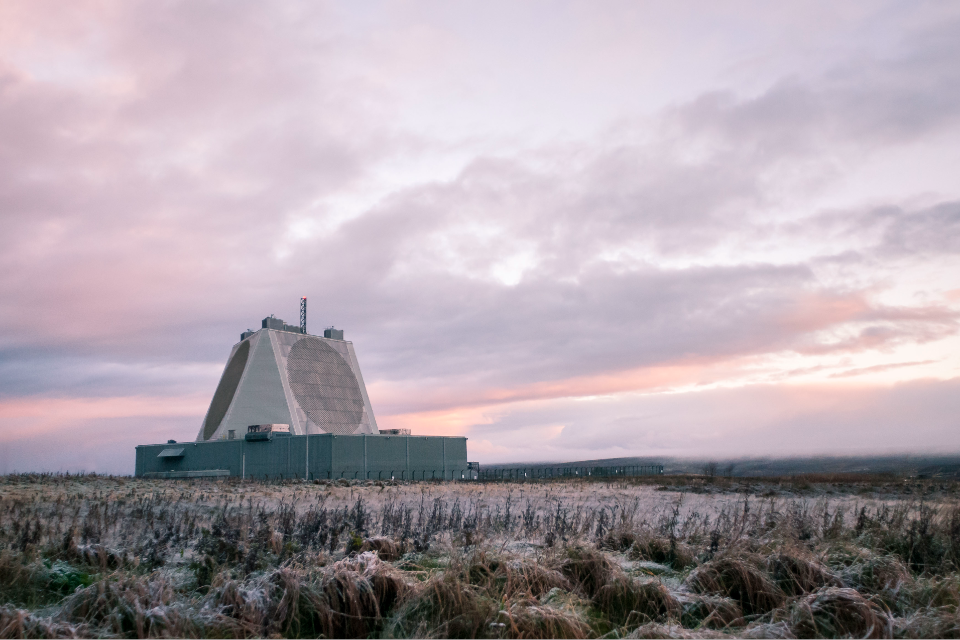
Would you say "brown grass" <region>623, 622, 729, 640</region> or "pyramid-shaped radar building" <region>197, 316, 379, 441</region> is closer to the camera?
"brown grass" <region>623, 622, 729, 640</region>

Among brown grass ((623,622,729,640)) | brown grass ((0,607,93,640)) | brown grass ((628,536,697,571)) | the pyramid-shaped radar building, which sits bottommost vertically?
brown grass ((628,536,697,571))

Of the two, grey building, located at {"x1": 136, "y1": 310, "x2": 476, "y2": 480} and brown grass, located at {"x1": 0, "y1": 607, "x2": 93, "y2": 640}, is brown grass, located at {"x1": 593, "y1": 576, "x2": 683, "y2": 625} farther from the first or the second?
grey building, located at {"x1": 136, "y1": 310, "x2": 476, "y2": 480}

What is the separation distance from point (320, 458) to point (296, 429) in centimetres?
1001

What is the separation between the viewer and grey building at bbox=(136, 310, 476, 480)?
5666cm

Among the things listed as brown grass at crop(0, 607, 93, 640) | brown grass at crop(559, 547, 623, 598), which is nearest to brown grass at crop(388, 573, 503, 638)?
brown grass at crop(559, 547, 623, 598)

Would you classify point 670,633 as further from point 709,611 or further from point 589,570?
point 589,570

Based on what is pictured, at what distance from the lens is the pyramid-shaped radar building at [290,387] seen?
6469 cm

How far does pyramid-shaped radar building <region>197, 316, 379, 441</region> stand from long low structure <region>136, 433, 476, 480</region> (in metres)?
3.49

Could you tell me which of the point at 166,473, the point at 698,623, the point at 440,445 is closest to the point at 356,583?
the point at 698,623

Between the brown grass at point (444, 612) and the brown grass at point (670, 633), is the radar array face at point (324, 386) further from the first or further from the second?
the brown grass at point (670, 633)

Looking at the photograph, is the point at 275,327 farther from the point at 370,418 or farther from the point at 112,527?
the point at 112,527

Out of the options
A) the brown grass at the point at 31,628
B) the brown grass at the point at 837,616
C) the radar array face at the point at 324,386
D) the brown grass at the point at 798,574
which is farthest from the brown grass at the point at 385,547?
the radar array face at the point at 324,386

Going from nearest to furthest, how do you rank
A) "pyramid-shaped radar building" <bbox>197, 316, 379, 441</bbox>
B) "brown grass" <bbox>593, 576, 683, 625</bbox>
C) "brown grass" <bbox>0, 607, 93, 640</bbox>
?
1. "brown grass" <bbox>0, 607, 93, 640</bbox>
2. "brown grass" <bbox>593, 576, 683, 625</bbox>
3. "pyramid-shaped radar building" <bbox>197, 316, 379, 441</bbox>

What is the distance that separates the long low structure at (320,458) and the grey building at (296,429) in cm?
9
